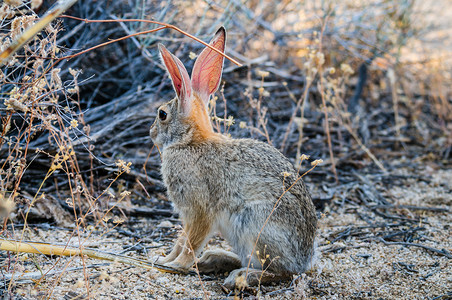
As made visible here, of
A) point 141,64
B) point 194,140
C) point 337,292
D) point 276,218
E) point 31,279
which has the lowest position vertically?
point 337,292

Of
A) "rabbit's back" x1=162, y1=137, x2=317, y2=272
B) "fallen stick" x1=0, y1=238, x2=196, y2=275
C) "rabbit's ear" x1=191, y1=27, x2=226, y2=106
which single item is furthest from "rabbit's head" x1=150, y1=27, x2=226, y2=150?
"fallen stick" x1=0, y1=238, x2=196, y2=275

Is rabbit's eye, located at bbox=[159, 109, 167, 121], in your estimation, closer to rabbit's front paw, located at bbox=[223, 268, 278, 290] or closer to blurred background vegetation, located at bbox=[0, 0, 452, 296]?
blurred background vegetation, located at bbox=[0, 0, 452, 296]

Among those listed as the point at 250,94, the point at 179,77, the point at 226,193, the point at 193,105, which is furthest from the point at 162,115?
the point at 250,94

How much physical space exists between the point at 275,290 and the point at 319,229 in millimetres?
1187

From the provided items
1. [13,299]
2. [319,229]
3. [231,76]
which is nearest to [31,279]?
[13,299]

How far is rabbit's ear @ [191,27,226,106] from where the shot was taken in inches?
136

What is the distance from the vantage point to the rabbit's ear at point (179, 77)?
10.8 feet

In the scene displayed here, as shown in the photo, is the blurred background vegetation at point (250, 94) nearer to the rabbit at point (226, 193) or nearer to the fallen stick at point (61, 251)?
the rabbit at point (226, 193)

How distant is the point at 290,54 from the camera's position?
7398 millimetres

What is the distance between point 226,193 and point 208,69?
0.99 metres

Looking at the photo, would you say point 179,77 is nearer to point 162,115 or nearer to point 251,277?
point 162,115

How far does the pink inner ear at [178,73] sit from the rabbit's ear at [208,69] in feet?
0.54

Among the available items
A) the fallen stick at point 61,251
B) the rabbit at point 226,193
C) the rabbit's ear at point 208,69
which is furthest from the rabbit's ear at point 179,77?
the fallen stick at point 61,251

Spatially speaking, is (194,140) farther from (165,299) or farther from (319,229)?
(319,229)
